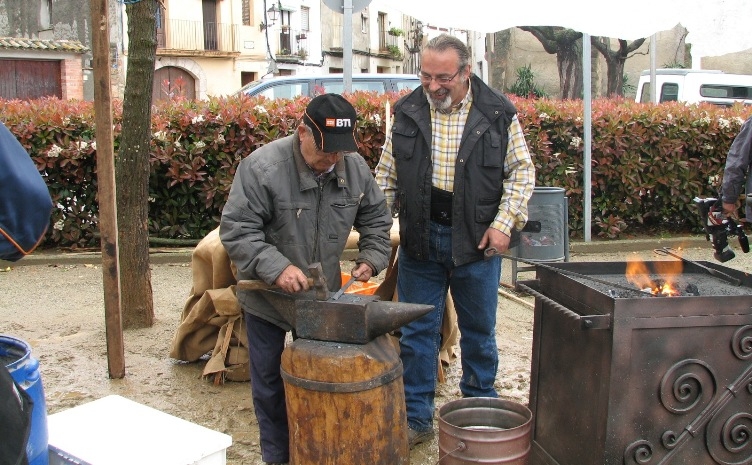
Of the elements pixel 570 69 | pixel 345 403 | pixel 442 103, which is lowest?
pixel 345 403

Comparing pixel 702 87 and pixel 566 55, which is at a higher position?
pixel 566 55

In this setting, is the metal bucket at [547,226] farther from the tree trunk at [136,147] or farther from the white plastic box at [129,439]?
the white plastic box at [129,439]

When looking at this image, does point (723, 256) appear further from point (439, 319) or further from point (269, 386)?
point (269, 386)

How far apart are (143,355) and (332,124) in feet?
8.86

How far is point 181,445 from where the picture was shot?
275cm

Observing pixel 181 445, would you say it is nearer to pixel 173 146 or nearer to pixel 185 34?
pixel 173 146

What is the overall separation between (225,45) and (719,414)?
35.6m

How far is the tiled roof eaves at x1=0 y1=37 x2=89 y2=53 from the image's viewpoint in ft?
88.8

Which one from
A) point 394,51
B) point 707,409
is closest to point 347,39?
point 707,409

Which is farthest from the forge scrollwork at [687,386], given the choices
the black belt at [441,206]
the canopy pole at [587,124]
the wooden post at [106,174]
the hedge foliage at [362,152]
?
the hedge foliage at [362,152]

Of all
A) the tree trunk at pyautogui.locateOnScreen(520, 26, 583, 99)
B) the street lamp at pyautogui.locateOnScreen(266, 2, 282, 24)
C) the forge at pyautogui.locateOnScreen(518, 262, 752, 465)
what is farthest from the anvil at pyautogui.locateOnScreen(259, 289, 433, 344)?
the street lamp at pyautogui.locateOnScreen(266, 2, 282, 24)

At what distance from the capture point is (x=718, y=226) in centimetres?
581

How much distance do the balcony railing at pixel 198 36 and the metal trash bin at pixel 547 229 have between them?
100 feet

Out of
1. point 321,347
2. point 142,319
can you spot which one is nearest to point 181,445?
point 321,347
